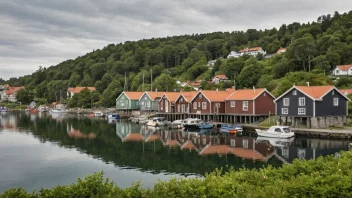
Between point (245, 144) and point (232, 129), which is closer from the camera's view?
point (245, 144)


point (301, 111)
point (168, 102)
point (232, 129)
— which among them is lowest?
point (232, 129)

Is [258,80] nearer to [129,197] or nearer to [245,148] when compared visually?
[245,148]

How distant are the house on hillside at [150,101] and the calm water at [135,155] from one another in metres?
31.6

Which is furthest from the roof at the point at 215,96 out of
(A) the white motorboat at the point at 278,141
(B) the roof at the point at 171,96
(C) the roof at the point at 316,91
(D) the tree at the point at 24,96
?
(D) the tree at the point at 24,96

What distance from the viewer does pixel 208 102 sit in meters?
55.4

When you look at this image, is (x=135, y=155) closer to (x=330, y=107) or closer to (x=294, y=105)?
(x=294, y=105)

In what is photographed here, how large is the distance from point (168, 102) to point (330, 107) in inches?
1272

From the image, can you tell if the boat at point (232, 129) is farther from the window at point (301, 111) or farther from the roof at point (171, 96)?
the roof at point (171, 96)

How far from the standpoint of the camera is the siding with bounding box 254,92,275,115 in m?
Result: 49.3

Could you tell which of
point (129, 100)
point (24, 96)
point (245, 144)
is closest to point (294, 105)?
point (245, 144)

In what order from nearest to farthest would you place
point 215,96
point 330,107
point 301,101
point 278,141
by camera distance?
point 278,141, point 330,107, point 301,101, point 215,96

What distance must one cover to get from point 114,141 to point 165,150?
31.5ft

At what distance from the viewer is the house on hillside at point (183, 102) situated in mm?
60688

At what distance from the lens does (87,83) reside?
14225 centimetres
